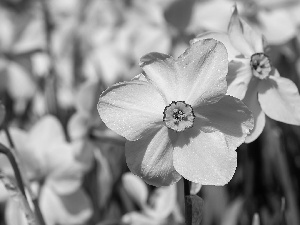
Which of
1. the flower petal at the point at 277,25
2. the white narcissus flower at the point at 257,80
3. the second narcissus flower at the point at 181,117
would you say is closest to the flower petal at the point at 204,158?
the second narcissus flower at the point at 181,117

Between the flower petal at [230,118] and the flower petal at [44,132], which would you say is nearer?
the flower petal at [230,118]

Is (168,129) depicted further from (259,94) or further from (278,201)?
(278,201)

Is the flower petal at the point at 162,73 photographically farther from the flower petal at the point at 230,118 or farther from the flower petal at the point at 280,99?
the flower petal at the point at 280,99

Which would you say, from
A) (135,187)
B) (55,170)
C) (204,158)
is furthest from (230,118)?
(55,170)

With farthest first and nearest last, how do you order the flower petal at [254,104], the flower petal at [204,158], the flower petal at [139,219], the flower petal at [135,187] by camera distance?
the flower petal at [135,187] < the flower petal at [139,219] < the flower petal at [254,104] < the flower petal at [204,158]

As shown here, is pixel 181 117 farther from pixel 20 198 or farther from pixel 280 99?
pixel 20 198
